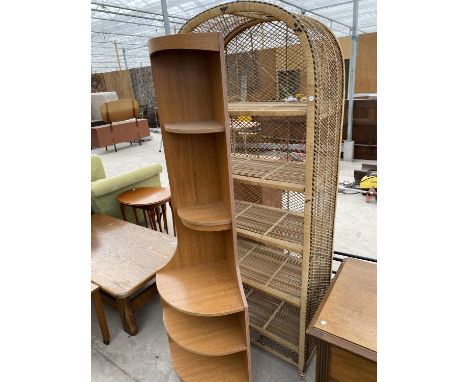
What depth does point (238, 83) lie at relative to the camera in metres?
2.01

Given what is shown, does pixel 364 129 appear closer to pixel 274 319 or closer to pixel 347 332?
pixel 274 319

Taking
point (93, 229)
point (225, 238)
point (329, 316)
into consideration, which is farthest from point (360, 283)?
point (93, 229)

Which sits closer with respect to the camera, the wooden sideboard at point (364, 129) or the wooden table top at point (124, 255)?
the wooden table top at point (124, 255)

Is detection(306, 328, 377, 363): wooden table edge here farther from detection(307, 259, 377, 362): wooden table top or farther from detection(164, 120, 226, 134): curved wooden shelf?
detection(164, 120, 226, 134): curved wooden shelf

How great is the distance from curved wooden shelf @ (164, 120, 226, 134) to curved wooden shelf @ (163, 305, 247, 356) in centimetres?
107

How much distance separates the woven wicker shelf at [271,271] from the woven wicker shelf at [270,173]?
2.08 feet

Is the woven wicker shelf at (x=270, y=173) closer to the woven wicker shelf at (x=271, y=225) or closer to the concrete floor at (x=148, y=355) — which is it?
the woven wicker shelf at (x=271, y=225)

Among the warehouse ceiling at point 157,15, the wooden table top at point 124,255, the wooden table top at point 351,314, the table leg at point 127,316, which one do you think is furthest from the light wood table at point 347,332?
the warehouse ceiling at point 157,15

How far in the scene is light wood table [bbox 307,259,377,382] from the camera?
1337mm

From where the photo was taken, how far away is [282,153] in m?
2.16

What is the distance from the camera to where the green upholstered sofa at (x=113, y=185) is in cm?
321

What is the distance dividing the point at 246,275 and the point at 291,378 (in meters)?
0.66

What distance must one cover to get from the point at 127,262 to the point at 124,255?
11cm

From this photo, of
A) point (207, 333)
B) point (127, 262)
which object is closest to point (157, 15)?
point (127, 262)
